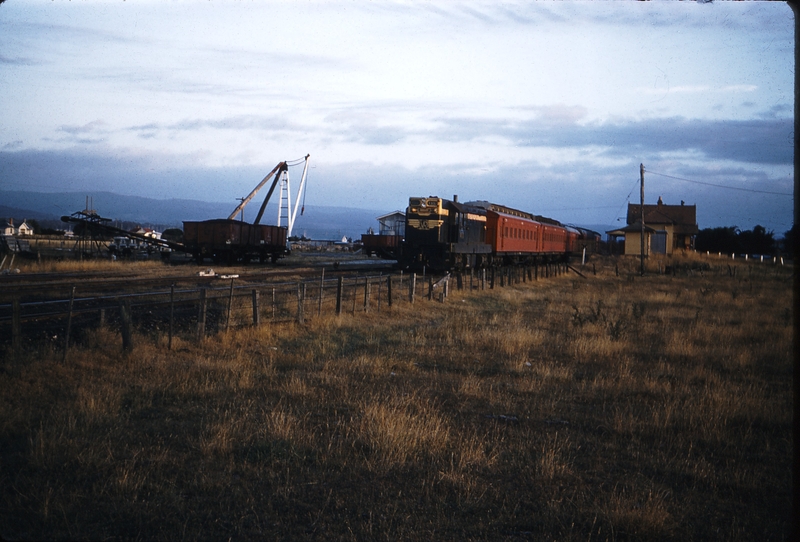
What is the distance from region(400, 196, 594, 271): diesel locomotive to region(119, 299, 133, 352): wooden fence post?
20.0m

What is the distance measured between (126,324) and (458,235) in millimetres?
21455

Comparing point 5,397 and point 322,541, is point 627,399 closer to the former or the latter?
point 322,541

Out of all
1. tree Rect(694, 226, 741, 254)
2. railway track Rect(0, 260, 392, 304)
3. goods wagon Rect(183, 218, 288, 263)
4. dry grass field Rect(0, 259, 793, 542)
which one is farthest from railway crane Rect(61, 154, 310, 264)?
tree Rect(694, 226, 741, 254)

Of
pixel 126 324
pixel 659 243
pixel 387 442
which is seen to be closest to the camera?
pixel 387 442

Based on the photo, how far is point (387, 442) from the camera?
6.75 metres

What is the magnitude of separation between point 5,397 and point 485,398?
615 centimetres

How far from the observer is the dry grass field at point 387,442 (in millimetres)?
5137

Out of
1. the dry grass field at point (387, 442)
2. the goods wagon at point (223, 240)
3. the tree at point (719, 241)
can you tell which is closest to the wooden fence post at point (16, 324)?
the dry grass field at point (387, 442)

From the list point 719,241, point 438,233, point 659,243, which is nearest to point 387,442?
point 438,233

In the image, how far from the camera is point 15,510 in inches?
197

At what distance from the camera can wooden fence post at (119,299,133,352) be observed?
33.8 ft

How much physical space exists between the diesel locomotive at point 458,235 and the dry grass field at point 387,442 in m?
16.4

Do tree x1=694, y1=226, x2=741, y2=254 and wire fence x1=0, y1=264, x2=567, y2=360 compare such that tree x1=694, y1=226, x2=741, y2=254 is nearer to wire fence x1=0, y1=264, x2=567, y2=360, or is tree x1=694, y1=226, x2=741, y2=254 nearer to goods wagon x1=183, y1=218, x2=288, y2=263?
goods wagon x1=183, y1=218, x2=288, y2=263

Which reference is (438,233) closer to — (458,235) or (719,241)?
(458,235)
